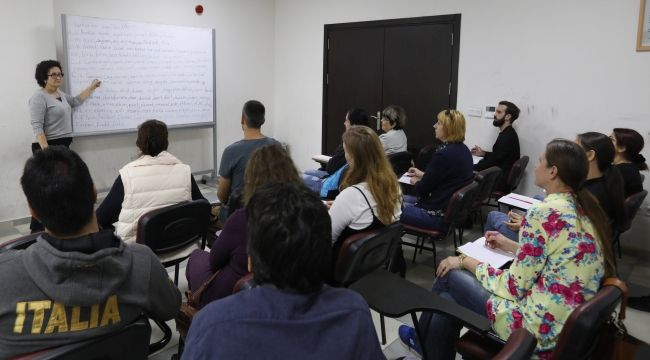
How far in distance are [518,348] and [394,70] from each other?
4.43 metres

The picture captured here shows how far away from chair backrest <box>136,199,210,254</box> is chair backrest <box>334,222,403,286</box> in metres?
0.82

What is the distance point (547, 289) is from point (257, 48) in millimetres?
5425

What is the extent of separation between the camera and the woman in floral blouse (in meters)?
1.57

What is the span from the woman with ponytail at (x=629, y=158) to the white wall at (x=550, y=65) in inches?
24.7

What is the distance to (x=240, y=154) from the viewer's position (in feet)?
9.59

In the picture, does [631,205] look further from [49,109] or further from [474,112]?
[49,109]

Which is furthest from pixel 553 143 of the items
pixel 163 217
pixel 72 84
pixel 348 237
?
pixel 72 84

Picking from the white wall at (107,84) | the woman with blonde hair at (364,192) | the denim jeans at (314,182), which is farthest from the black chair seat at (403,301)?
the white wall at (107,84)

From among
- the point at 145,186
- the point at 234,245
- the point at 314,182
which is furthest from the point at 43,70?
the point at 234,245

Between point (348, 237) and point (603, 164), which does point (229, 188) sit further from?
point (603, 164)

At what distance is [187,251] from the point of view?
8.24ft

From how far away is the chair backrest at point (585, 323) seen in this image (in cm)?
139

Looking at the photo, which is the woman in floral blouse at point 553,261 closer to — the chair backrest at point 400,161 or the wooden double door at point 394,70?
the chair backrest at point 400,161

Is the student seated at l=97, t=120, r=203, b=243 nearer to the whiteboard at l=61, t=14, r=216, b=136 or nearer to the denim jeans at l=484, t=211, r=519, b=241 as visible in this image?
the denim jeans at l=484, t=211, r=519, b=241
